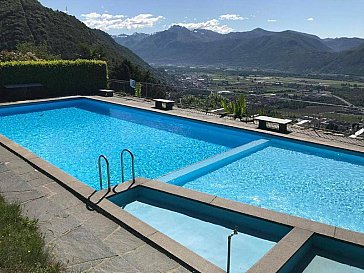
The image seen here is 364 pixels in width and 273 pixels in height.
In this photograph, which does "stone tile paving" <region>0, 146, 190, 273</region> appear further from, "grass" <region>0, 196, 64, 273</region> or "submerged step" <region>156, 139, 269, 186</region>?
"submerged step" <region>156, 139, 269, 186</region>

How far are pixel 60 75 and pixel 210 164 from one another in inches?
477

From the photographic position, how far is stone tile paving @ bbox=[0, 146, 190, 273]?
3400mm

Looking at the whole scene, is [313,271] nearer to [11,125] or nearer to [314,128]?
[314,128]

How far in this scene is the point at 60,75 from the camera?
16625mm

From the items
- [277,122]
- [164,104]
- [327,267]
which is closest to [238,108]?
[277,122]

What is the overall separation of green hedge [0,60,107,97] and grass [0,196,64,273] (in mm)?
12972

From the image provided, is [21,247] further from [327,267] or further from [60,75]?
[60,75]

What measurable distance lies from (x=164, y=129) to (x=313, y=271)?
26.5 ft

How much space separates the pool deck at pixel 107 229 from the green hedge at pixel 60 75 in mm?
10814

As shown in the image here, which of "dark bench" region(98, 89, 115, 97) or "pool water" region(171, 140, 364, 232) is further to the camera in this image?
"dark bench" region(98, 89, 115, 97)

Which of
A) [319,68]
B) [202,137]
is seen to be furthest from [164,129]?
[319,68]

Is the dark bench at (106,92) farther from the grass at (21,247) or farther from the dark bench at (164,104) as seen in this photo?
the grass at (21,247)

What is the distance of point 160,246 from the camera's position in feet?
12.2

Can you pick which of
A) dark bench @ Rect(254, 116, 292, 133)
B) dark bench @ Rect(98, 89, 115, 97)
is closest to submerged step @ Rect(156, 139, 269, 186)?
dark bench @ Rect(254, 116, 292, 133)
